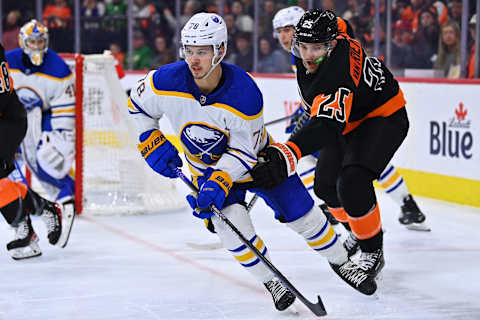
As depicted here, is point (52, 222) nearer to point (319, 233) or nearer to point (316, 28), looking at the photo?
point (319, 233)

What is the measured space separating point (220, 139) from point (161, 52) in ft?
19.7

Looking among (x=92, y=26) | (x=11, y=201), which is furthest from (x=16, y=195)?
(x=92, y=26)

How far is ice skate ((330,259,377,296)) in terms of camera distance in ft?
9.25

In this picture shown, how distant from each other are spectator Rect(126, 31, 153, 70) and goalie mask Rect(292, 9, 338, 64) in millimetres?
6014

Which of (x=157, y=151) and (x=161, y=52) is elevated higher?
(x=157, y=151)

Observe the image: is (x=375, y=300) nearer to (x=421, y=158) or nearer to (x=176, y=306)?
(x=176, y=306)

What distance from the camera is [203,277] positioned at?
10.8 feet

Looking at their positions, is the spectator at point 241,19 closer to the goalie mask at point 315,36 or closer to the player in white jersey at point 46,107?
the player in white jersey at point 46,107

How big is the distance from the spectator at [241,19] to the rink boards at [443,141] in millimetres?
2549

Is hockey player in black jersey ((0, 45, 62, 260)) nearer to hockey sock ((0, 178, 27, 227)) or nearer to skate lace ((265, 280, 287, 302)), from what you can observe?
hockey sock ((0, 178, 27, 227))

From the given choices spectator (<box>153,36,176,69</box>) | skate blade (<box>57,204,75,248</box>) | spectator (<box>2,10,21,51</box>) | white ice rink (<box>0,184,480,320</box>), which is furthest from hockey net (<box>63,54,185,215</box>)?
spectator (<box>2,10,21,51</box>)

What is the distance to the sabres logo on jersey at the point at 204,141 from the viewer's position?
2.71 m

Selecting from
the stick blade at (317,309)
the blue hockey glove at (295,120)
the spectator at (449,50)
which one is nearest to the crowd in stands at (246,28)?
the spectator at (449,50)

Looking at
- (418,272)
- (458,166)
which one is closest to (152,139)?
(418,272)
